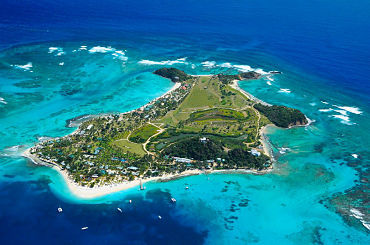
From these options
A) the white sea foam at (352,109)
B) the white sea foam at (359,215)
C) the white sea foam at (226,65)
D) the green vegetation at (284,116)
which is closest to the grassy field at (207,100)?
the green vegetation at (284,116)

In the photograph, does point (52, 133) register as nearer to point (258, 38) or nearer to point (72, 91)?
point (72, 91)

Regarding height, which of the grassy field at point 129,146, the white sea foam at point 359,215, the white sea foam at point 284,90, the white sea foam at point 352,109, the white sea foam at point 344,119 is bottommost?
the white sea foam at point 359,215

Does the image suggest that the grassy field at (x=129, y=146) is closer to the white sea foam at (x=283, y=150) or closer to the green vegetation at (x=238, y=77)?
the white sea foam at (x=283, y=150)

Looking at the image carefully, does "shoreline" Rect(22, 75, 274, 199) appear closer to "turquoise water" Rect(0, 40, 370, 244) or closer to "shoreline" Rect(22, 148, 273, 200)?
"shoreline" Rect(22, 148, 273, 200)

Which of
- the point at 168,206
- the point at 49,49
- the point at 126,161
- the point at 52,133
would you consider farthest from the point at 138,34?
the point at 168,206

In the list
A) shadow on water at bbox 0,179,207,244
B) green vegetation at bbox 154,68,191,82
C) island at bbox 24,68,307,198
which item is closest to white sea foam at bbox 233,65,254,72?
green vegetation at bbox 154,68,191,82

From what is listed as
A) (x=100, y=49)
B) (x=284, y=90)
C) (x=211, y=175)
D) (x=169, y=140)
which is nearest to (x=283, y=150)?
(x=211, y=175)
